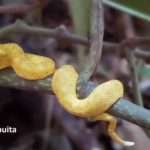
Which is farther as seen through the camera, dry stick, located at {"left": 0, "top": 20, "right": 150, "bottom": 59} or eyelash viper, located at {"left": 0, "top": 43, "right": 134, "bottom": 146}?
dry stick, located at {"left": 0, "top": 20, "right": 150, "bottom": 59}

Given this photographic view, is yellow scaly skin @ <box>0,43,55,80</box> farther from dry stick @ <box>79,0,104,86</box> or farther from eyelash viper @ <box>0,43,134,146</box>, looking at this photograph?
dry stick @ <box>79,0,104,86</box>

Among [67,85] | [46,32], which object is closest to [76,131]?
[46,32]

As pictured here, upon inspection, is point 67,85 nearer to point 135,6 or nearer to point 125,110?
point 125,110

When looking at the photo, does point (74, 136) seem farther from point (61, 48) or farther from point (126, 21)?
point (126, 21)

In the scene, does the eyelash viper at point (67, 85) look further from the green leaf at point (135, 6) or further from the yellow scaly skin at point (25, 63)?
the green leaf at point (135, 6)

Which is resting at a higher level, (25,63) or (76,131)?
(25,63)

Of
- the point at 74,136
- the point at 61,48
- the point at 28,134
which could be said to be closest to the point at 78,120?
the point at 74,136

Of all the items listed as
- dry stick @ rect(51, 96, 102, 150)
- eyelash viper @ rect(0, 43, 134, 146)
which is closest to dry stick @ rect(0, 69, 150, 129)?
eyelash viper @ rect(0, 43, 134, 146)

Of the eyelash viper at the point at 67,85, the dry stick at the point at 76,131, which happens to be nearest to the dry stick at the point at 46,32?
the eyelash viper at the point at 67,85
